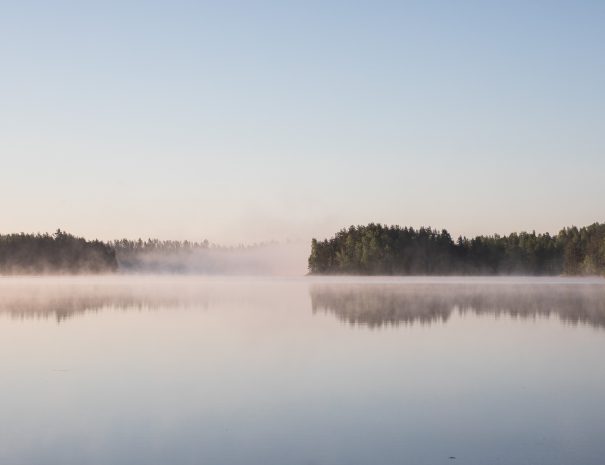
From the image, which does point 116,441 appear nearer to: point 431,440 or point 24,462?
point 24,462

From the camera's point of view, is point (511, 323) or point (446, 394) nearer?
point (446, 394)

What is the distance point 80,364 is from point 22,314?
77.9 ft

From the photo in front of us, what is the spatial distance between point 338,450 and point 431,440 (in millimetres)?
1976

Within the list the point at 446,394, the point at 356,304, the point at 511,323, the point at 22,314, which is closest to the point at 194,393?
the point at 446,394

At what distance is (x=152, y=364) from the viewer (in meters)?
25.1

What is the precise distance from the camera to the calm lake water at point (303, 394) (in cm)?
1417

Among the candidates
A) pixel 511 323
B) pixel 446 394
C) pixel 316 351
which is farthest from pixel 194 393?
pixel 511 323

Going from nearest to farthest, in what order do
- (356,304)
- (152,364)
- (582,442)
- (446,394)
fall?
(582,442) → (446,394) → (152,364) → (356,304)

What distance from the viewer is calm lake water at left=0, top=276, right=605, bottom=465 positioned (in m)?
14.2

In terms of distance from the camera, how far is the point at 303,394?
64.4 feet

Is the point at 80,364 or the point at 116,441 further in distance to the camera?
the point at 80,364

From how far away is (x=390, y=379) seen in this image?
21.8 meters

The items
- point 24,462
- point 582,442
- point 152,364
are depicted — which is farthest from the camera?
point 152,364

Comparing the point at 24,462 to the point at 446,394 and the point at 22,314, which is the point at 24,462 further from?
the point at 22,314
